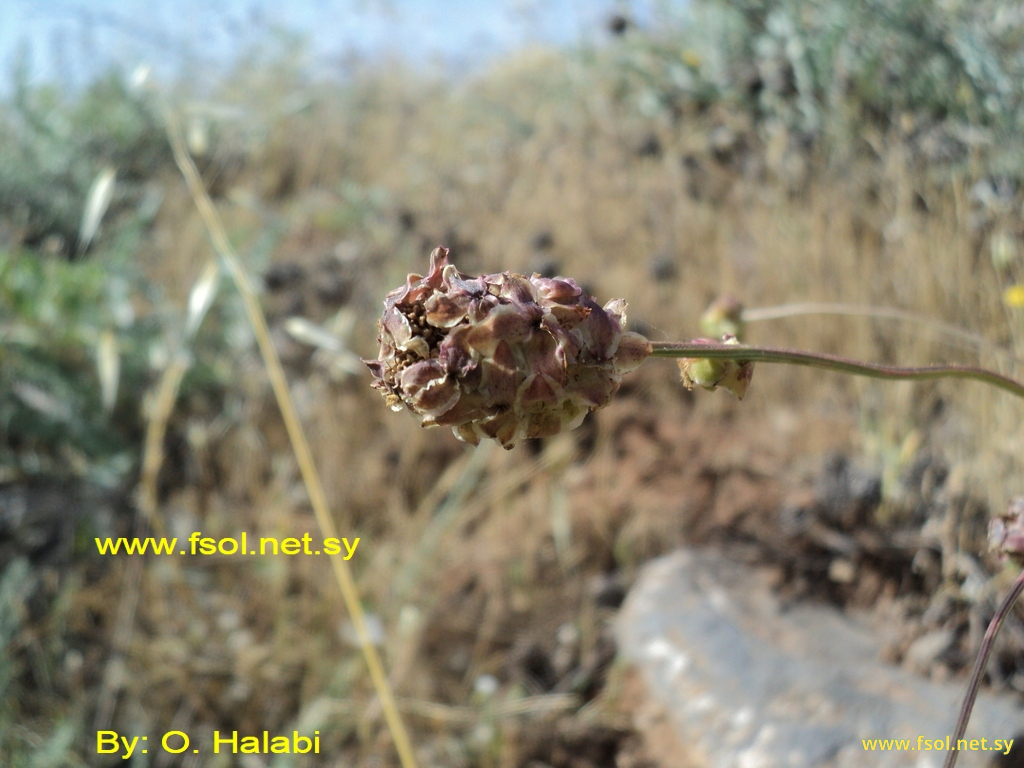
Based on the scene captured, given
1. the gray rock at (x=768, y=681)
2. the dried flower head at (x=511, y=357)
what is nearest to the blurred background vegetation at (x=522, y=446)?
the gray rock at (x=768, y=681)

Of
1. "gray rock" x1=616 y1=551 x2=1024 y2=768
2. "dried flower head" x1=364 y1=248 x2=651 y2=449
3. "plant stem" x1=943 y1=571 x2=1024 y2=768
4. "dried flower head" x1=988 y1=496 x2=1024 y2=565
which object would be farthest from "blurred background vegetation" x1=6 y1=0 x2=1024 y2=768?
"dried flower head" x1=364 y1=248 x2=651 y2=449

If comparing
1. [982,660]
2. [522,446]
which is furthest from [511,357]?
[522,446]

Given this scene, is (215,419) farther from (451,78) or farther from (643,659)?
(451,78)

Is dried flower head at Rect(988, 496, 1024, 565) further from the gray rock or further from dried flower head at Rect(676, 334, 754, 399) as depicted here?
the gray rock

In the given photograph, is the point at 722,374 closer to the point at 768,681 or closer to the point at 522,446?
the point at 768,681

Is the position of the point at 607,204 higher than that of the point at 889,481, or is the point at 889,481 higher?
the point at 607,204

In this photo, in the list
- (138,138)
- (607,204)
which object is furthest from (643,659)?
(138,138)
